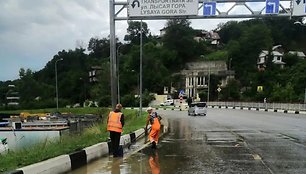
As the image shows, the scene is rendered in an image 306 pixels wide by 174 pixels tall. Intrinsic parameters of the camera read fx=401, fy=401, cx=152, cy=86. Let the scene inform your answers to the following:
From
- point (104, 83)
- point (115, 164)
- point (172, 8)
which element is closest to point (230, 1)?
point (172, 8)

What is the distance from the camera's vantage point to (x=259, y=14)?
18.2m

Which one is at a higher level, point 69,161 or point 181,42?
point 181,42

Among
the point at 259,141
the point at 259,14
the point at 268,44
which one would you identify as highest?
the point at 268,44

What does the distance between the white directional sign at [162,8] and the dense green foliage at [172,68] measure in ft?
173

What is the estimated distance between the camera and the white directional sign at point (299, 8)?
17703mm

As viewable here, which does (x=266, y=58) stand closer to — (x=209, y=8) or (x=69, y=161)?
(x=209, y=8)

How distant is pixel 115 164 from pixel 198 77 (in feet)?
350

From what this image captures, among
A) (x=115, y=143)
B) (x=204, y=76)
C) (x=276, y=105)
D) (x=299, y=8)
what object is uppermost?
(x=299, y=8)

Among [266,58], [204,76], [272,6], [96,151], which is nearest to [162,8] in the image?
[272,6]

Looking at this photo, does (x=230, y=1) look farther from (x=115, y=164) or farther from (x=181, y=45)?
(x=181, y=45)

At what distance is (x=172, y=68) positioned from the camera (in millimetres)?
148250

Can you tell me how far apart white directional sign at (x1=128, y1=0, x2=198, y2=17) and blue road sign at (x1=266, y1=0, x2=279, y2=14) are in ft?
10.9

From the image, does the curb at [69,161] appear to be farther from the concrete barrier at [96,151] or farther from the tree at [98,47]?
the tree at [98,47]

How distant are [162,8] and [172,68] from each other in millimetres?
130594
